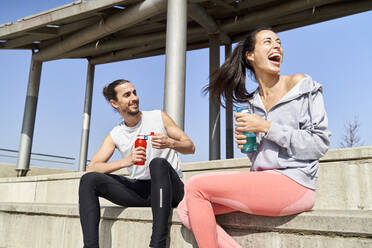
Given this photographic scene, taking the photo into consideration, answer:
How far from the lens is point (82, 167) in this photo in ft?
60.5

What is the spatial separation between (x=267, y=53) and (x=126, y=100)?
172 cm

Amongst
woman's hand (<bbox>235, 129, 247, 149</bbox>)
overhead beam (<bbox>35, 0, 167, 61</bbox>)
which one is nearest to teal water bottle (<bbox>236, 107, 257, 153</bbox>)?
woman's hand (<bbox>235, 129, 247, 149</bbox>)

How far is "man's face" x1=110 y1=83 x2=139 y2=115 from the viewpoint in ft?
11.7

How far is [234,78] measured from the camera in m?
2.84

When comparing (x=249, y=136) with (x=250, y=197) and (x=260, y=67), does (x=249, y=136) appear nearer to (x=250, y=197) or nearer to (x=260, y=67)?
(x=250, y=197)

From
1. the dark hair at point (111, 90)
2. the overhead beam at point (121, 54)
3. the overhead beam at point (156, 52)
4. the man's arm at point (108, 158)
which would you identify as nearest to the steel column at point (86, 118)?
the overhead beam at point (121, 54)

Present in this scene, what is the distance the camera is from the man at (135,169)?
2.77 metres

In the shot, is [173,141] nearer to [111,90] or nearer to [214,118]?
[111,90]

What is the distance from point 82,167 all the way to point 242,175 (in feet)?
57.6

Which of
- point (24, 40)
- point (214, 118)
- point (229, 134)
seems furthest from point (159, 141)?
point (24, 40)

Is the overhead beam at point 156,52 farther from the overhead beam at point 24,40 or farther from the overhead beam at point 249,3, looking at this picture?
the overhead beam at point 24,40

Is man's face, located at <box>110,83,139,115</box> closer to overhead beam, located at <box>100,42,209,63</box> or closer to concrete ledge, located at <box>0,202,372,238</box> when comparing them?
concrete ledge, located at <box>0,202,372,238</box>

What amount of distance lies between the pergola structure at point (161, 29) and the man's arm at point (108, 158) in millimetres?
5239

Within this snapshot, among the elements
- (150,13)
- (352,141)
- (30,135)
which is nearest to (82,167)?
(30,135)
